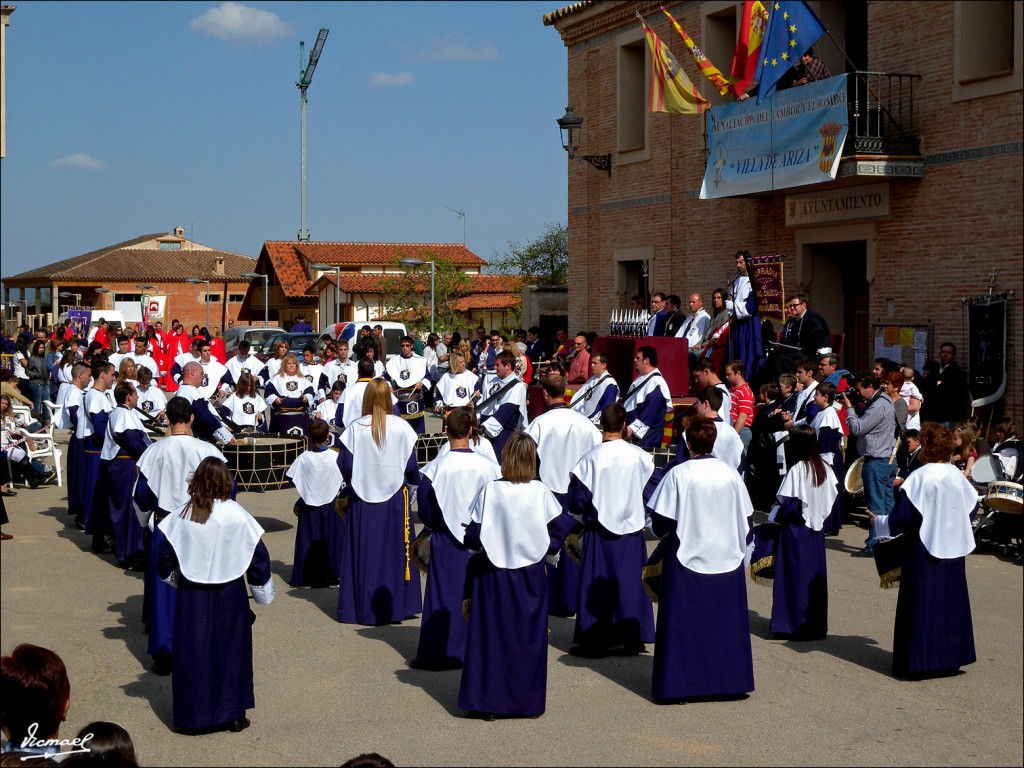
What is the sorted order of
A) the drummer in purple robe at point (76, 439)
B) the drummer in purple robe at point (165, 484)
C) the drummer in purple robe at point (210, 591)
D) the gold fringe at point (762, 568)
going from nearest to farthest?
the drummer in purple robe at point (210, 591) < the drummer in purple robe at point (165, 484) < the gold fringe at point (762, 568) < the drummer in purple robe at point (76, 439)

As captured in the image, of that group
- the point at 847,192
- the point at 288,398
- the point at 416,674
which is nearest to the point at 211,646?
the point at 416,674

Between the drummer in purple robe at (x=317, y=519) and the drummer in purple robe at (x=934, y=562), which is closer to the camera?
the drummer in purple robe at (x=934, y=562)

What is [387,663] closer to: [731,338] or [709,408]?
[709,408]

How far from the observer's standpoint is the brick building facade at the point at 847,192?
1638 cm

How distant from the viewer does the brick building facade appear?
16375 millimetres

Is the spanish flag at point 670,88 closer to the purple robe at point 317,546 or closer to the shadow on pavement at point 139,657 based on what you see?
the purple robe at point 317,546

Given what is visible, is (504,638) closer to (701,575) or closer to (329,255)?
(701,575)

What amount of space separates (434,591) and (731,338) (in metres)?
9.29

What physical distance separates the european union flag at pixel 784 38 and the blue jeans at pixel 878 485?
798 cm

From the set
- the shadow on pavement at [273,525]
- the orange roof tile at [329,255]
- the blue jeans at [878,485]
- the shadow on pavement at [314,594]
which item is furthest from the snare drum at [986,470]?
the orange roof tile at [329,255]

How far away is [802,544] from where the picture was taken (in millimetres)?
9250

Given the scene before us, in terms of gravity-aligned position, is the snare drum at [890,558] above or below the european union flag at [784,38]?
below

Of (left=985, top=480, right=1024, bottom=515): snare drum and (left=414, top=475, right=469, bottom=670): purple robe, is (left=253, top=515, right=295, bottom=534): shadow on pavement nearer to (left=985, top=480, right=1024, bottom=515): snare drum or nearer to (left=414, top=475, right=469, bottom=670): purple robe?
(left=414, top=475, right=469, bottom=670): purple robe

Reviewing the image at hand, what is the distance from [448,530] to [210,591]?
199 cm
